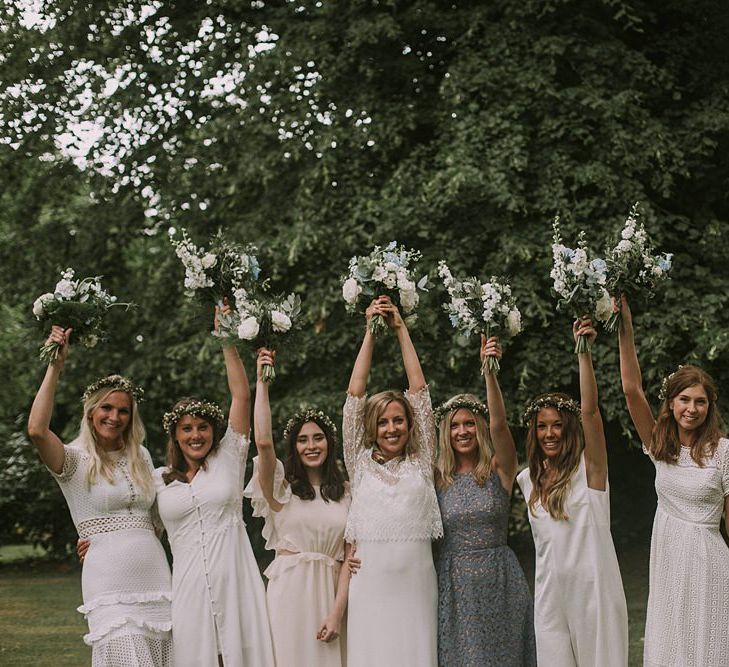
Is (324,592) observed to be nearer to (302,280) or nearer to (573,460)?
(573,460)

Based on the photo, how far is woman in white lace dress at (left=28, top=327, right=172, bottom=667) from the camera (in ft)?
19.9

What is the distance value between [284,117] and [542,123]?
2846 mm

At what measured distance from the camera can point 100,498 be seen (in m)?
6.26

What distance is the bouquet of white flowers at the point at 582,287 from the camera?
6.38m

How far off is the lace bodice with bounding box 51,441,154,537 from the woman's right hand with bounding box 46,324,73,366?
494 millimetres

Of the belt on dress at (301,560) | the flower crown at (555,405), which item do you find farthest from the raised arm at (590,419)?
the belt on dress at (301,560)

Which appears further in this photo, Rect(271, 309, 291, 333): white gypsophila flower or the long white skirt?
Rect(271, 309, 291, 333): white gypsophila flower

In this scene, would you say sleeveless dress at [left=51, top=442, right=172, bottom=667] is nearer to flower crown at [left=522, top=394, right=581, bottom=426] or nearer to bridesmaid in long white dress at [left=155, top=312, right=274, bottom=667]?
bridesmaid in long white dress at [left=155, top=312, right=274, bottom=667]

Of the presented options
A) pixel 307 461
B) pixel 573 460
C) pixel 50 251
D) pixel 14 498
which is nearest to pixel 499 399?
pixel 573 460

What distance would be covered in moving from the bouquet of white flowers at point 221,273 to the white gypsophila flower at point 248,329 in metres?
0.15

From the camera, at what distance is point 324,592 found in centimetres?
666

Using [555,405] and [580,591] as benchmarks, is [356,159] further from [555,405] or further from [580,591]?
[580,591]

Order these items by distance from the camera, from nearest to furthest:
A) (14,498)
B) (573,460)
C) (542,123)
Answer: (573,460)
(542,123)
(14,498)

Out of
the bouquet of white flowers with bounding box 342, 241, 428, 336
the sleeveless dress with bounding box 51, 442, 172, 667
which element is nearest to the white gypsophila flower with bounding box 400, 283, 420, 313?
the bouquet of white flowers with bounding box 342, 241, 428, 336
